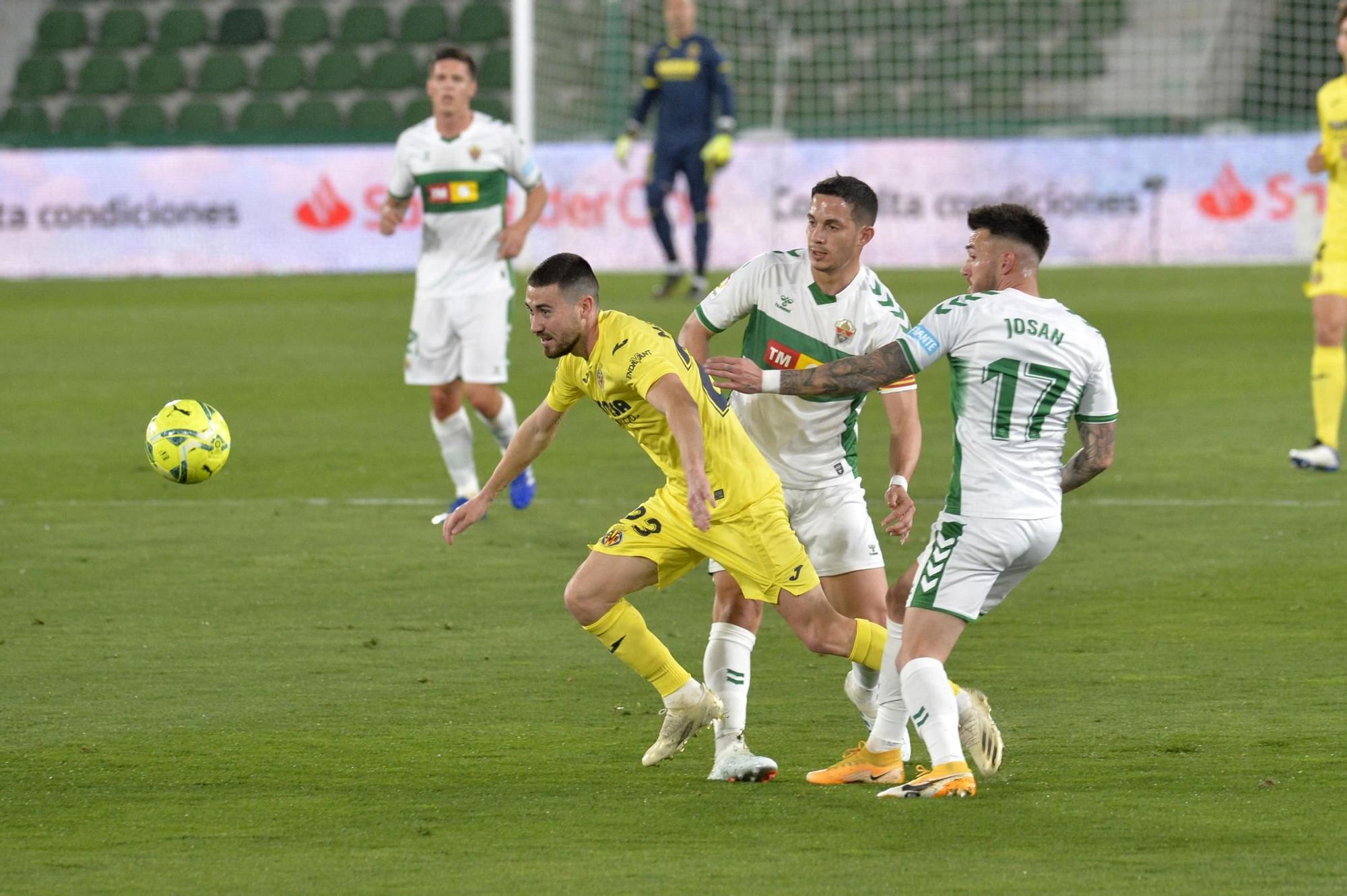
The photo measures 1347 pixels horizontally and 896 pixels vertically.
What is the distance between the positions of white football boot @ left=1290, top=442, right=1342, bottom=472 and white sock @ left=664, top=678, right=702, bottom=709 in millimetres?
5921

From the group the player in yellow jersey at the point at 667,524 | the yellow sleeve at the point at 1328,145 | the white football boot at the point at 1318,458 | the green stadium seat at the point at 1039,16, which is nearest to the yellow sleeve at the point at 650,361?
the player in yellow jersey at the point at 667,524

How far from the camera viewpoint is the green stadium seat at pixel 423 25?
27844 millimetres

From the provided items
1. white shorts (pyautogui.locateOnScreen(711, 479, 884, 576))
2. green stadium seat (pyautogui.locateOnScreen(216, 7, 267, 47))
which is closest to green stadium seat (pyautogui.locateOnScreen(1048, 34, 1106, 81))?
green stadium seat (pyautogui.locateOnScreen(216, 7, 267, 47))

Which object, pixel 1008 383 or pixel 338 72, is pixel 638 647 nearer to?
pixel 1008 383

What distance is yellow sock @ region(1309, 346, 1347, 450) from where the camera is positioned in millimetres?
9977

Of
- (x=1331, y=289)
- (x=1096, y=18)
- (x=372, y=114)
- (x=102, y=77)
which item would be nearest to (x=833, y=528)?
(x=1331, y=289)

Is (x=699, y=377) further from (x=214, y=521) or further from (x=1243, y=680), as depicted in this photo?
(x=214, y=521)

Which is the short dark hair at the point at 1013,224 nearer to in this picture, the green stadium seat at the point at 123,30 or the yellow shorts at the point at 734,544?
the yellow shorts at the point at 734,544

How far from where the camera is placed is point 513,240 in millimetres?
9172

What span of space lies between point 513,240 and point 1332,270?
448 cm

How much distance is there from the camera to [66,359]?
15.1m

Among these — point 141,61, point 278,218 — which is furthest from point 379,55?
point 278,218

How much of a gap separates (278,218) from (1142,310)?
10617 mm

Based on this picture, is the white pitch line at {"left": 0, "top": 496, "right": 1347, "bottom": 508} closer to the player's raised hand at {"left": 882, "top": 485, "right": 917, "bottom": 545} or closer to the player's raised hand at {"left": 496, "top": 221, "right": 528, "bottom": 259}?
the player's raised hand at {"left": 496, "top": 221, "right": 528, "bottom": 259}
